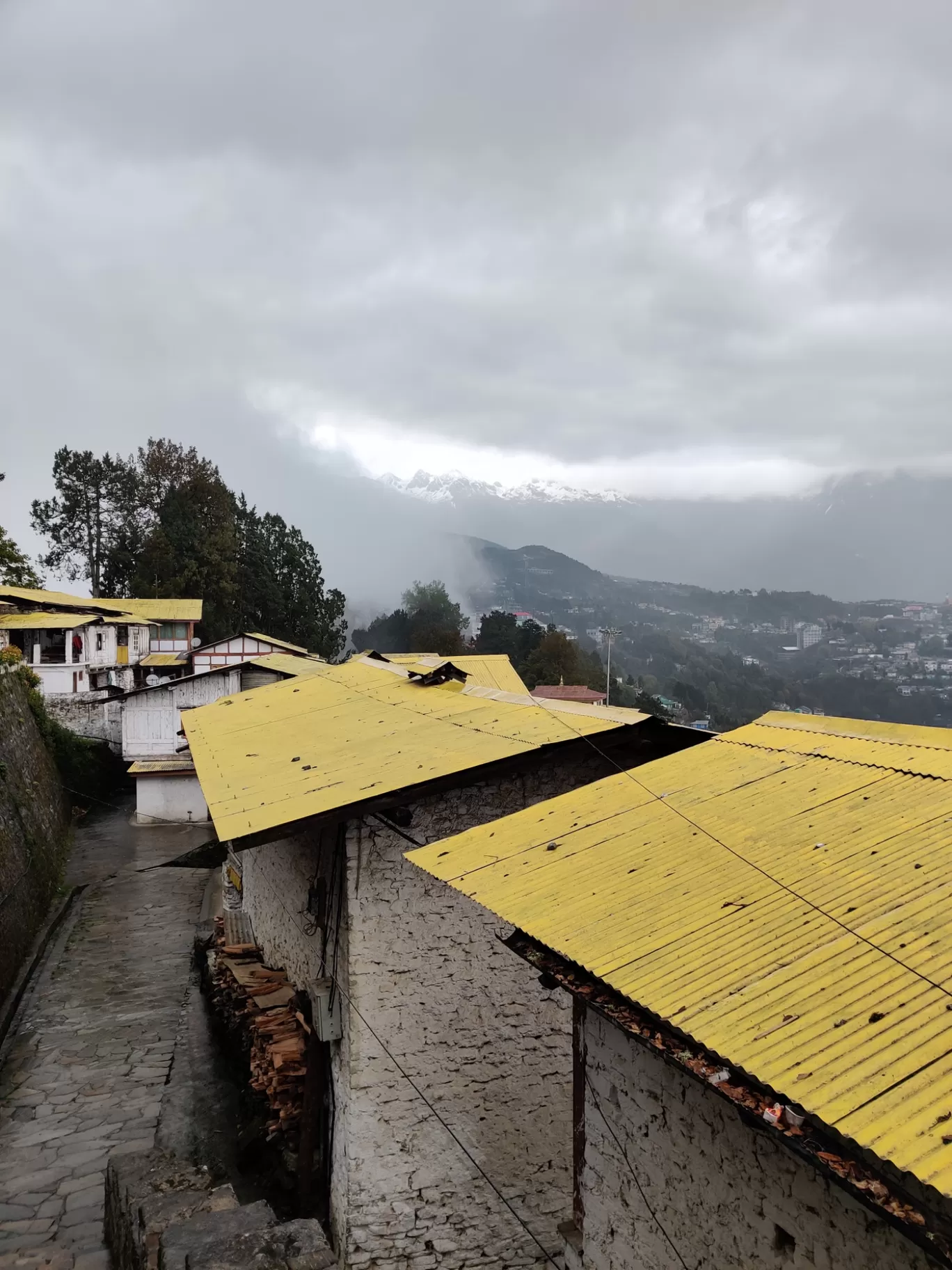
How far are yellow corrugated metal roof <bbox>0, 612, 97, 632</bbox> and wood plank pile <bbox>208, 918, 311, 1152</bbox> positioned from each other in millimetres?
26064

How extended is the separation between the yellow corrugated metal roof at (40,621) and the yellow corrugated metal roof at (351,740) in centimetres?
2184

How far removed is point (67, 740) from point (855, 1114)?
30519mm

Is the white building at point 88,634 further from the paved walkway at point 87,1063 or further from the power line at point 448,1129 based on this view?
the power line at point 448,1129

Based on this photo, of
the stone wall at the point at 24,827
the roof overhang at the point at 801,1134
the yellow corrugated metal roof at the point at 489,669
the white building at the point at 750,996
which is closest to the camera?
the roof overhang at the point at 801,1134

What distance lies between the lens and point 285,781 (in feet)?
28.1

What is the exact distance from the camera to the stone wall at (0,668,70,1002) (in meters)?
14.7

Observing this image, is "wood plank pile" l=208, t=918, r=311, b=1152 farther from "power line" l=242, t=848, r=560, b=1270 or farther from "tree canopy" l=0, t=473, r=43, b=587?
"tree canopy" l=0, t=473, r=43, b=587

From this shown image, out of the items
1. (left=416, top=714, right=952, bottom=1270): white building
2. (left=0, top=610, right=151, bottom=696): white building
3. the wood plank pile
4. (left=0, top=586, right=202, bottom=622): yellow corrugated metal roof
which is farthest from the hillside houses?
(left=0, top=586, right=202, bottom=622): yellow corrugated metal roof

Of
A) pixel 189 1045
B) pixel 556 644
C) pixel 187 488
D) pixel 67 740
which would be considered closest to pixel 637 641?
pixel 556 644

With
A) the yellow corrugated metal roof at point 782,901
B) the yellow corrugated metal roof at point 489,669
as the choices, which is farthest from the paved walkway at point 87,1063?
the yellow corrugated metal roof at point 489,669

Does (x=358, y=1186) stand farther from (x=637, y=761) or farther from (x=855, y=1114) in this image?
(x=855, y=1114)

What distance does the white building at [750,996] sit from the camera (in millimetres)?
3051

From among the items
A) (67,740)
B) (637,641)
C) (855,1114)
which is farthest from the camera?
(637,641)

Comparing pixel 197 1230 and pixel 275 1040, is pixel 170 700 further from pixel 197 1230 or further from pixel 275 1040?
pixel 197 1230
